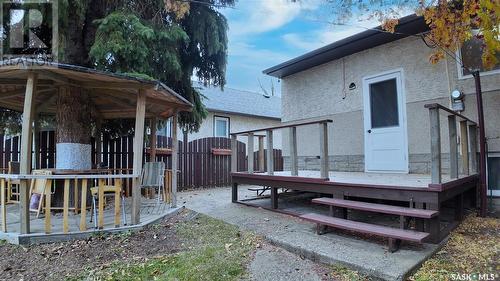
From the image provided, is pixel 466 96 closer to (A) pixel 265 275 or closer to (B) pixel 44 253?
(A) pixel 265 275

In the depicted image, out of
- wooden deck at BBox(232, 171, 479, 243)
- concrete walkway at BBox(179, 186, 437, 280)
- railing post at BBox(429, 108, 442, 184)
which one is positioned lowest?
concrete walkway at BBox(179, 186, 437, 280)

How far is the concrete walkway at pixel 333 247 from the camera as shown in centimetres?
351

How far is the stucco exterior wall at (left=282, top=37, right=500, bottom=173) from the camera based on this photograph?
625cm

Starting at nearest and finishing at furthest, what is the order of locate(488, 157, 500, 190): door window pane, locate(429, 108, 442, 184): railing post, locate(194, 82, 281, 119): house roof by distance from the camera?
locate(429, 108, 442, 184): railing post, locate(488, 157, 500, 190): door window pane, locate(194, 82, 281, 119): house roof

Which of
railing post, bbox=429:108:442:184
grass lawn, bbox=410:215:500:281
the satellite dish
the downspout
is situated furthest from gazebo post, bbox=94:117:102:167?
the downspout

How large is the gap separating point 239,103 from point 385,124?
11251 millimetres

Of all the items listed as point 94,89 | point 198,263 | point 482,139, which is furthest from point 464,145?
point 94,89

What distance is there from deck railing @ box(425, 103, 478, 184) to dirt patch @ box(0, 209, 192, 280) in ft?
12.0

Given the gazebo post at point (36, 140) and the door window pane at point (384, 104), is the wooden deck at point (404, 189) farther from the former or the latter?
the gazebo post at point (36, 140)

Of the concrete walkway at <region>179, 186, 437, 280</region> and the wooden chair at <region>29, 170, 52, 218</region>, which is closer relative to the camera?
the concrete walkway at <region>179, 186, 437, 280</region>

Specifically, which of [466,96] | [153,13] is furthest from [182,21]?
[466,96]

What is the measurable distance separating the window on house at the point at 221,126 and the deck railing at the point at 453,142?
1088 cm

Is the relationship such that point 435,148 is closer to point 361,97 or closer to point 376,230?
point 376,230

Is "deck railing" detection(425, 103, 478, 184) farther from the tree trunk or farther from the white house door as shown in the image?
the tree trunk
